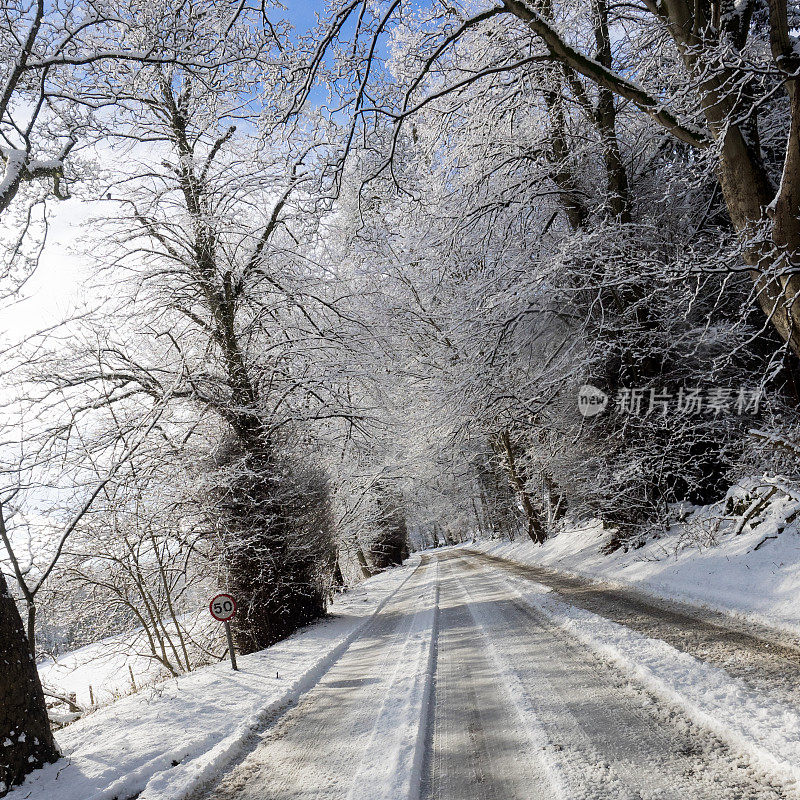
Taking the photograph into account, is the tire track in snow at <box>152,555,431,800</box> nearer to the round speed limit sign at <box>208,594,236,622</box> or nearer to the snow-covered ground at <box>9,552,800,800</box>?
the snow-covered ground at <box>9,552,800,800</box>

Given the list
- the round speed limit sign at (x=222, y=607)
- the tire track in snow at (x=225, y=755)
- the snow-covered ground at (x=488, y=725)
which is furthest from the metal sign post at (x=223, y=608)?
the tire track in snow at (x=225, y=755)

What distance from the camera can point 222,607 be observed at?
8312 millimetres

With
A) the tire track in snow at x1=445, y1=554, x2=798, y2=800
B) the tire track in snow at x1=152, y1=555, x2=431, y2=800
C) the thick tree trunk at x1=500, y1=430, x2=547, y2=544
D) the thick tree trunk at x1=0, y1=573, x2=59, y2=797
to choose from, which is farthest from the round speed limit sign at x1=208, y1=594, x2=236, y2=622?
the thick tree trunk at x1=500, y1=430, x2=547, y2=544

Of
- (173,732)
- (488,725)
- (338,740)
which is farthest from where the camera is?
(173,732)

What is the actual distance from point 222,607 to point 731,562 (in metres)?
7.85

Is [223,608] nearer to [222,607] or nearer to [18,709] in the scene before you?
[222,607]

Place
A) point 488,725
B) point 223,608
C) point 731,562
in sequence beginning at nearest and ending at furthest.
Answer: point 488,725
point 731,562
point 223,608

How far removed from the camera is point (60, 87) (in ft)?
20.2

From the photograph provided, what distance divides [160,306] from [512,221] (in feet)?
26.2

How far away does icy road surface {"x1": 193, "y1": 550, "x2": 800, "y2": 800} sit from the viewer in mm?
2906

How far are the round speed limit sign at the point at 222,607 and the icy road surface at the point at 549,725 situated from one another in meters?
2.37

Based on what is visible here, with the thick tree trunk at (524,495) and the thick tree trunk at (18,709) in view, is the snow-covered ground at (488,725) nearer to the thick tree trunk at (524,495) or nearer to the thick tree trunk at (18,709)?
the thick tree trunk at (18,709)

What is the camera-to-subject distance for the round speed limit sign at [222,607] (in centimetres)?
821

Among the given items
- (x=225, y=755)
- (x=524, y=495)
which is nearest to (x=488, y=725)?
(x=225, y=755)
